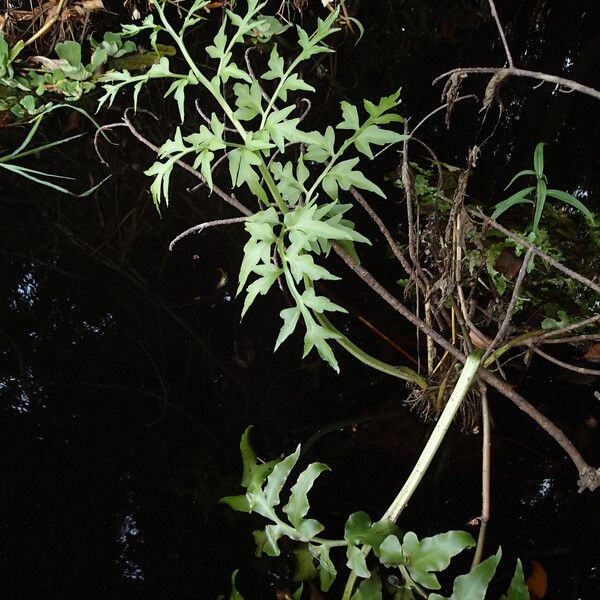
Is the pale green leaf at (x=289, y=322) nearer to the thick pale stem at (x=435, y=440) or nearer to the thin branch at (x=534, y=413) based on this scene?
the thin branch at (x=534, y=413)

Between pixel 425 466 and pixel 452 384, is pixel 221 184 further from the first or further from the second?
pixel 425 466

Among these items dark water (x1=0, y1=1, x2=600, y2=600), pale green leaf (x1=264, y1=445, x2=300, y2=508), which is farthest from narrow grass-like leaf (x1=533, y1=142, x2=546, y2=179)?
pale green leaf (x1=264, y1=445, x2=300, y2=508)

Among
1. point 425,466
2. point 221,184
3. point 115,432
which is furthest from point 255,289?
point 221,184

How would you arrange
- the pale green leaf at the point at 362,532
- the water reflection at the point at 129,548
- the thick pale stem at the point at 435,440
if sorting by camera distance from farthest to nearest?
the water reflection at the point at 129,548 → the thick pale stem at the point at 435,440 → the pale green leaf at the point at 362,532

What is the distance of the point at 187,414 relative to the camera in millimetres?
1302

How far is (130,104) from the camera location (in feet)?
6.27

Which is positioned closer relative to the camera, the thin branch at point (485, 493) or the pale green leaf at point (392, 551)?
the pale green leaf at point (392, 551)

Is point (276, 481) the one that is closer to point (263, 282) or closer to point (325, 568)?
point (325, 568)

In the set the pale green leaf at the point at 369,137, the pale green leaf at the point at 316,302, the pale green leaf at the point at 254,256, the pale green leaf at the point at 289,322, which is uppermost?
the pale green leaf at the point at 369,137

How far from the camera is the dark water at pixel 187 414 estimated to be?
1.14 meters

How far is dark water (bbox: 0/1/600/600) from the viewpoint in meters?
1.14

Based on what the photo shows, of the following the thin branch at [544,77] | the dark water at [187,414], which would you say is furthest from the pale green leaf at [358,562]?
the thin branch at [544,77]

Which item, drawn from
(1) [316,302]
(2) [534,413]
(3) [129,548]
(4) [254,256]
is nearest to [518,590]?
(2) [534,413]

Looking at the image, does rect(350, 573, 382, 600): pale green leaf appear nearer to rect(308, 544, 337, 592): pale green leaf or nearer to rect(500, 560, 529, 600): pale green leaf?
rect(308, 544, 337, 592): pale green leaf
